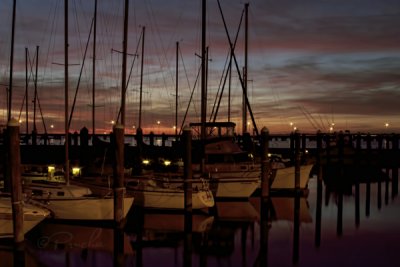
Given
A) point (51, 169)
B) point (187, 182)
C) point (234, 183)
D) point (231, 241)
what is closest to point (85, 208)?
point (187, 182)

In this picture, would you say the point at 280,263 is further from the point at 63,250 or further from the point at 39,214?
the point at 39,214

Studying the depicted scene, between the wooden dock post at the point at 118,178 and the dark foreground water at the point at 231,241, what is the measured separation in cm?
75

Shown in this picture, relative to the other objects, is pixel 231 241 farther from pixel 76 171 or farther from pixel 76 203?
Result: pixel 76 171

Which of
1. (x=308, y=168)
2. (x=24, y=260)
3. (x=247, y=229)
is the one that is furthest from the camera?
(x=308, y=168)

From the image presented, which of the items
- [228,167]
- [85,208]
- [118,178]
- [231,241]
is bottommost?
[231,241]

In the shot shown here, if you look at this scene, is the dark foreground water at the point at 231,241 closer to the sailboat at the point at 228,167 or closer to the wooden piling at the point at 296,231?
the wooden piling at the point at 296,231

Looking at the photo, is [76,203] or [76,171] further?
[76,171]

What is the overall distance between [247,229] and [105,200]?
6.71 m

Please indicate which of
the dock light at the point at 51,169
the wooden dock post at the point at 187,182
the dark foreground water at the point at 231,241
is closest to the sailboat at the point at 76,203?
the dark foreground water at the point at 231,241

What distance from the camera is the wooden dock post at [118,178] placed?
1812cm

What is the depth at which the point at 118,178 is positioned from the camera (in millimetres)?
18188

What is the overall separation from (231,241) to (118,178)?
18.5ft

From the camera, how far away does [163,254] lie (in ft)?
58.4

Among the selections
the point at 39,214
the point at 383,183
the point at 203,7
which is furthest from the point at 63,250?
the point at 383,183
